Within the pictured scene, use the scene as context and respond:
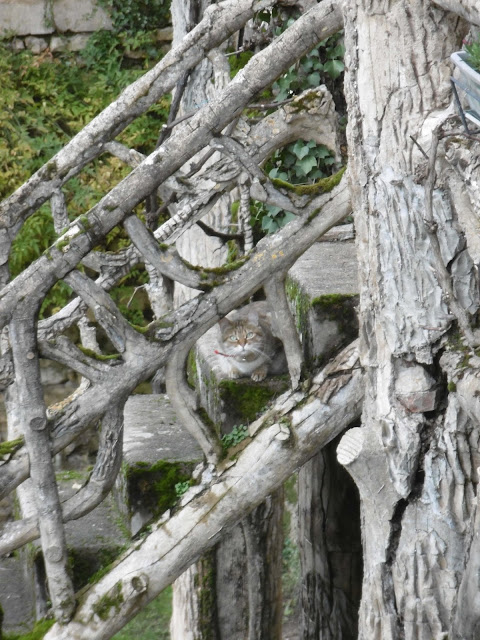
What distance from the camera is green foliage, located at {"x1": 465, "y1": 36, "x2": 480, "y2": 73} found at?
78.9 inches

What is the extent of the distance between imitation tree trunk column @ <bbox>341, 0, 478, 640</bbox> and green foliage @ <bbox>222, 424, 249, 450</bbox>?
784mm

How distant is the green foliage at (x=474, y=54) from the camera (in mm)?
2004

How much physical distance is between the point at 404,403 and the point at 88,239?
1253 millimetres

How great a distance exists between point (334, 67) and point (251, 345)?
1.85m

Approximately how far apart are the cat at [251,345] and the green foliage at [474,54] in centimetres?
210

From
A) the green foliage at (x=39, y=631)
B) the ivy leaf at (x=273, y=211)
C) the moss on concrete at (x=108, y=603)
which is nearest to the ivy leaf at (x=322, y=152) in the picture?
the ivy leaf at (x=273, y=211)

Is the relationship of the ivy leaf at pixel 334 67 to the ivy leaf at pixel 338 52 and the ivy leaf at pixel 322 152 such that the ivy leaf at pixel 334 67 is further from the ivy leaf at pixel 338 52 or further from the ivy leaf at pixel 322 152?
the ivy leaf at pixel 322 152

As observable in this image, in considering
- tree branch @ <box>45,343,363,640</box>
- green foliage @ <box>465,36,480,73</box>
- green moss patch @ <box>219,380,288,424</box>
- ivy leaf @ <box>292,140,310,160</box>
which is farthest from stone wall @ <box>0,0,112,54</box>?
green foliage @ <box>465,36,480,73</box>

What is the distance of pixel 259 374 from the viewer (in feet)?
13.3

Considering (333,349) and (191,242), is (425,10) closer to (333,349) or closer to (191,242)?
(333,349)

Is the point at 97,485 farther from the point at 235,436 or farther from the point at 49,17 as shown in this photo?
the point at 49,17

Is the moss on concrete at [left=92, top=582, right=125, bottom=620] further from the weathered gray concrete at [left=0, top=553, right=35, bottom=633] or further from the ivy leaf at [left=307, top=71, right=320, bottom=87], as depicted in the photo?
the ivy leaf at [left=307, top=71, right=320, bottom=87]

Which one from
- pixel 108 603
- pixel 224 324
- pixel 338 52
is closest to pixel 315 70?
pixel 338 52

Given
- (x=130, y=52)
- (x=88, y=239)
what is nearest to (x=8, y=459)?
(x=88, y=239)
